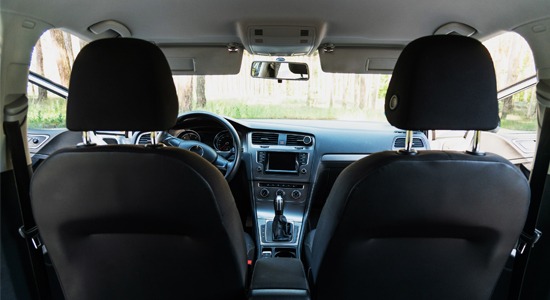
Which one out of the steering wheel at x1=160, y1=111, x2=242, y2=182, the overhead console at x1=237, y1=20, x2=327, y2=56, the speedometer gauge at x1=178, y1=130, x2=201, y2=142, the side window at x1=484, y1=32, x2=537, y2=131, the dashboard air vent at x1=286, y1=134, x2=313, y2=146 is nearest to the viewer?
the overhead console at x1=237, y1=20, x2=327, y2=56

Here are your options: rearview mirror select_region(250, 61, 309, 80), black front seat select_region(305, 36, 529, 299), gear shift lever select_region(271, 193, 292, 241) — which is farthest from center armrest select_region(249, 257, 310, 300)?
rearview mirror select_region(250, 61, 309, 80)

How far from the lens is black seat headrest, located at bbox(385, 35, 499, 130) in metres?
1.12

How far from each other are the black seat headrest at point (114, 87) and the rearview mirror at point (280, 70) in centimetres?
164

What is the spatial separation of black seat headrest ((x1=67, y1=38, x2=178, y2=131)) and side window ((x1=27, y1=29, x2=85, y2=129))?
46.3 inches

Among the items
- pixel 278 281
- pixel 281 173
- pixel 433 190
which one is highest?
pixel 433 190

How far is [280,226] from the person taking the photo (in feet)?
9.26

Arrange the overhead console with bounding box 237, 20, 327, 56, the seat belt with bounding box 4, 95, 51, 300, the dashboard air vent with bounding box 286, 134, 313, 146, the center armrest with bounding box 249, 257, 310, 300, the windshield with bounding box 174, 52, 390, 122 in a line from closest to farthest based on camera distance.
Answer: the center armrest with bounding box 249, 257, 310, 300 → the seat belt with bounding box 4, 95, 51, 300 → the overhead console with bounding box 237, 20, 327, 56 → the dashboard air vent with bounding box 286, 134, 313, 146 → the windshield with bounding box 174, 52, 390, 122

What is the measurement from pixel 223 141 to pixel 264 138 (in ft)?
1.23

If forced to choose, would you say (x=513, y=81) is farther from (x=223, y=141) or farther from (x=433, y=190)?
(x=223, y=141)

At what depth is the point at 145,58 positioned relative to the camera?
1205 millimetres

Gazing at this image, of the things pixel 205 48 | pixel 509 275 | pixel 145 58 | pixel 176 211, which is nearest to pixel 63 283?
pixel 176 211

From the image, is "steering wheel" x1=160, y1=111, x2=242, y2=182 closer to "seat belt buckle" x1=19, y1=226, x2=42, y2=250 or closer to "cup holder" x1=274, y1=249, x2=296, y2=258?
"cup holder" x1=274, y1=249, x2=296, y2=258

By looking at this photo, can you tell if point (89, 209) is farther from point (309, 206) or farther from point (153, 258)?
point (309, 206)

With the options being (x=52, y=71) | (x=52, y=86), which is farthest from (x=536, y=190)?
(x=52, y=71)
